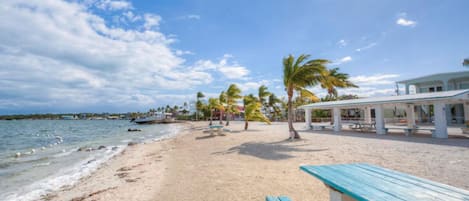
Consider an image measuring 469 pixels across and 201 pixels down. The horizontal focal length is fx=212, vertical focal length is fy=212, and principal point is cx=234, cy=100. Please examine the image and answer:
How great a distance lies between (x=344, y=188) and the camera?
2059 millimetres

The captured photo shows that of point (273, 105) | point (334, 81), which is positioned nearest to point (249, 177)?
point (334, 81)

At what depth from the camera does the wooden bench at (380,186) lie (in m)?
1.83

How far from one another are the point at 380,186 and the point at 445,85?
87.1 feet

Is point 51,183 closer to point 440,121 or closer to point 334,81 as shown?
point 334,81

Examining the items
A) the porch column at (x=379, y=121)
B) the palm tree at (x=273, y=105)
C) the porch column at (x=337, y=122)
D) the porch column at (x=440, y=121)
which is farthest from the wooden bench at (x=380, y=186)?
the palm tree at (x=273, y=105)

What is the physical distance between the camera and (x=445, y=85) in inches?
807

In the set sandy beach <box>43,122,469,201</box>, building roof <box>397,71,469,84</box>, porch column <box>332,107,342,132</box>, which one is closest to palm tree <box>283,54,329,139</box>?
sandy beach <box>43,122,469,201</box>

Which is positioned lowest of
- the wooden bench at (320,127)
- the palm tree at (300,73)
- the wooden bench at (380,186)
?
the wooden bench at (320,127)

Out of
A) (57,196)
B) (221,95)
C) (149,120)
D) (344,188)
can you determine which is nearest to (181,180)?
(57,196)

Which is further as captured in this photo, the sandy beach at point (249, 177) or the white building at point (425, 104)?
the white building at point (425, 104)

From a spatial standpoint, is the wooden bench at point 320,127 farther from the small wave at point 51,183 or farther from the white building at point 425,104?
the small wave at point 51,183

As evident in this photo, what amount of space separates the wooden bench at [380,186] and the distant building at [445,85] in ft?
84.7

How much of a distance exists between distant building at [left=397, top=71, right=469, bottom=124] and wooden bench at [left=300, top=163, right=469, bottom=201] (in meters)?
25.8

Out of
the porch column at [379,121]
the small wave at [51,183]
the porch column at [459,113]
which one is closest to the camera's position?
the small wave at [51,183]
